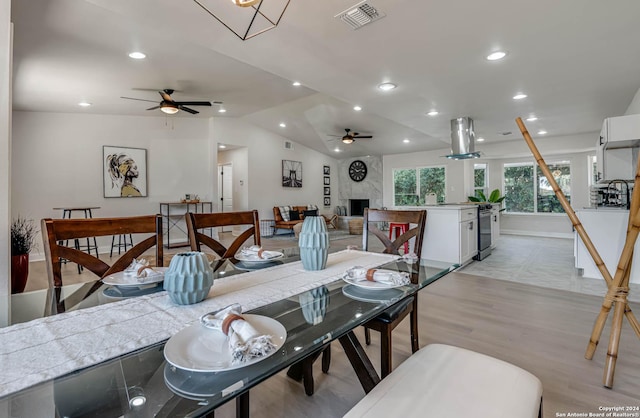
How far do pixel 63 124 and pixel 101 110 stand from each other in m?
0.67

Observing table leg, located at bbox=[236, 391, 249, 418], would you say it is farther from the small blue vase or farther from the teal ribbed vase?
the teal ribbed vase

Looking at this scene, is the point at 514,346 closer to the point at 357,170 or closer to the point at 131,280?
the point at 131,280

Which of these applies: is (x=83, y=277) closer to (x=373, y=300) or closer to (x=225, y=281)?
(x=225, y=281)

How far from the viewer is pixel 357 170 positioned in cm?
1060

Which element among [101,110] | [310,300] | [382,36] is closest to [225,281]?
[310,300]

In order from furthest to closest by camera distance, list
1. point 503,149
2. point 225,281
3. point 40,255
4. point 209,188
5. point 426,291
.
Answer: point 503,149 < point 209,188 < point 40,255 < point 426,291 < point 225,281

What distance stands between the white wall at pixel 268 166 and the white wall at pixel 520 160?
9.51ft

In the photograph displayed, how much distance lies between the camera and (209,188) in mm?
7113

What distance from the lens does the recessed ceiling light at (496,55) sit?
9.36 ft

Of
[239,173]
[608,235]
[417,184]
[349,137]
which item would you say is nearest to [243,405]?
[608,235]

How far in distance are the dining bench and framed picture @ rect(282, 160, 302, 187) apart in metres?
8.26

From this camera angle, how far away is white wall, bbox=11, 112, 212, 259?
5086mm

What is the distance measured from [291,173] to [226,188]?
203 cm

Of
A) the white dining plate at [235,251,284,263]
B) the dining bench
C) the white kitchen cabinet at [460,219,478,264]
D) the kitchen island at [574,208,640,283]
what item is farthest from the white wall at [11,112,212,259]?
the kitchen island at [574,208,640,283]
